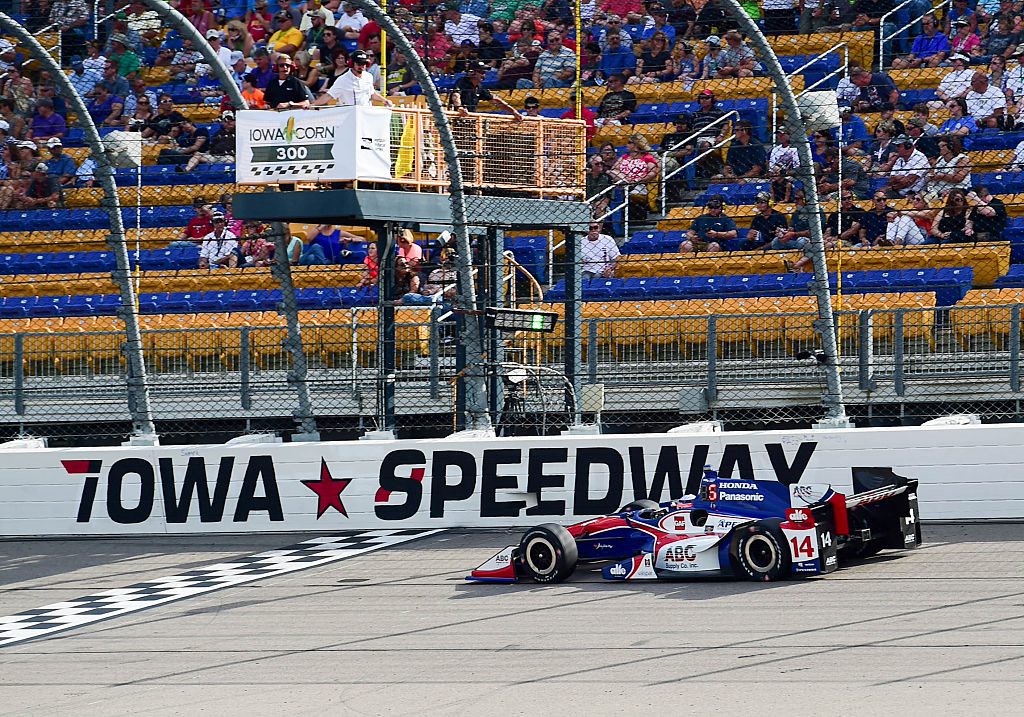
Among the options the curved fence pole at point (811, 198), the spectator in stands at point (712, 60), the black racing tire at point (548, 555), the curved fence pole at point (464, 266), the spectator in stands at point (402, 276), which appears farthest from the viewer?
the spectator in stands at point (712, 60)

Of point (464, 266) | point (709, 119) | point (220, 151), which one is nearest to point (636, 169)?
point (709, 119)

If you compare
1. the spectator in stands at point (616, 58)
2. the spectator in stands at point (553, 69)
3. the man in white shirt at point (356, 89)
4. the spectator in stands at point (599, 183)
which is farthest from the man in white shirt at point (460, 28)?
the spectator in stands at point (599, 183)

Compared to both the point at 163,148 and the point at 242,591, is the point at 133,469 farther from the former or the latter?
the point at 163,148

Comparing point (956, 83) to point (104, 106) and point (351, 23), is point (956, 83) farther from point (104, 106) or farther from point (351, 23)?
point (104, 106)

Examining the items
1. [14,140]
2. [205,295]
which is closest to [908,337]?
[205,295]

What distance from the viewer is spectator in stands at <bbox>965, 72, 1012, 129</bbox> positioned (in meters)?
15.4

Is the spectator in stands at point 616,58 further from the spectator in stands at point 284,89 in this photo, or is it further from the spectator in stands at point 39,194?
the spectator in stands at point 39,194

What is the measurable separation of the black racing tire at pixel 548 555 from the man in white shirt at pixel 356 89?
494 centimetres

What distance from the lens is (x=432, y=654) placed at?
338 inches

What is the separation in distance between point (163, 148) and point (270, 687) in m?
12.3

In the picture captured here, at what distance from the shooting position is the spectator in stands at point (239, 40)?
2105 cm

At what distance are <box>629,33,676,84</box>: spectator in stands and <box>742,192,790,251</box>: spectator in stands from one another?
236cm

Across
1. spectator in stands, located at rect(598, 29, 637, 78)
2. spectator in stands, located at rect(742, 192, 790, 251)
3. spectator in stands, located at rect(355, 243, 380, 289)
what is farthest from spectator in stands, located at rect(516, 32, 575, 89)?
spectator in stands, located at rect(742, 192, 790, 251)

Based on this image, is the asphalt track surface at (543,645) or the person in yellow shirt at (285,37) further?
the person in yellow shirt at (285,37)
